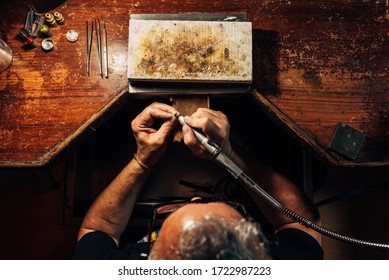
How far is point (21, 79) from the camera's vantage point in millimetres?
1199

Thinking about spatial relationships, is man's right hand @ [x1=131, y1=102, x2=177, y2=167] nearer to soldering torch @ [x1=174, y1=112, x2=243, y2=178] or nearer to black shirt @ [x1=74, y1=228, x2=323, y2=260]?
soldering torch @ [x1=174, y1=112, x2=243, y2=178]

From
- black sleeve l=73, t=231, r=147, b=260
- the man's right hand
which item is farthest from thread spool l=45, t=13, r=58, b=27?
black sleeve l=73, t=231, r=147, b=260

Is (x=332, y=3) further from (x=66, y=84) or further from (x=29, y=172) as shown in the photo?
(x=29, y=172)

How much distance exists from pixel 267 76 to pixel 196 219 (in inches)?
20.3

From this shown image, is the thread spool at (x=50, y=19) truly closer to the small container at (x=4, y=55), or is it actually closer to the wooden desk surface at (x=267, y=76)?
the wooden desk surface at (x=267, y=76)

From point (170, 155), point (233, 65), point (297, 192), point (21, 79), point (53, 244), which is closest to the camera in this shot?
point (233, 65)

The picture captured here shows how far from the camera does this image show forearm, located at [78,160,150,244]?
4.41 ft

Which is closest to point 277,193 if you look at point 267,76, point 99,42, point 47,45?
point 267,76

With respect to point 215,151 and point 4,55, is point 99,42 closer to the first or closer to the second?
point 4,55

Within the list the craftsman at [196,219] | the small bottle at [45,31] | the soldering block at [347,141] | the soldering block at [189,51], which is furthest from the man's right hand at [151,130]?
the soldering block at [347,141]

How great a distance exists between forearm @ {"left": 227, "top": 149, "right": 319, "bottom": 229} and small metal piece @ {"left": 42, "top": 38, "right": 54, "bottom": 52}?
0.69 m

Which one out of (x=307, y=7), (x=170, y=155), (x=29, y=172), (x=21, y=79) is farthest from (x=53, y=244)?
(x=307, y=7)

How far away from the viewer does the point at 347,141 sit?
1.13 metres

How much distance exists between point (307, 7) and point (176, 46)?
459 mm
